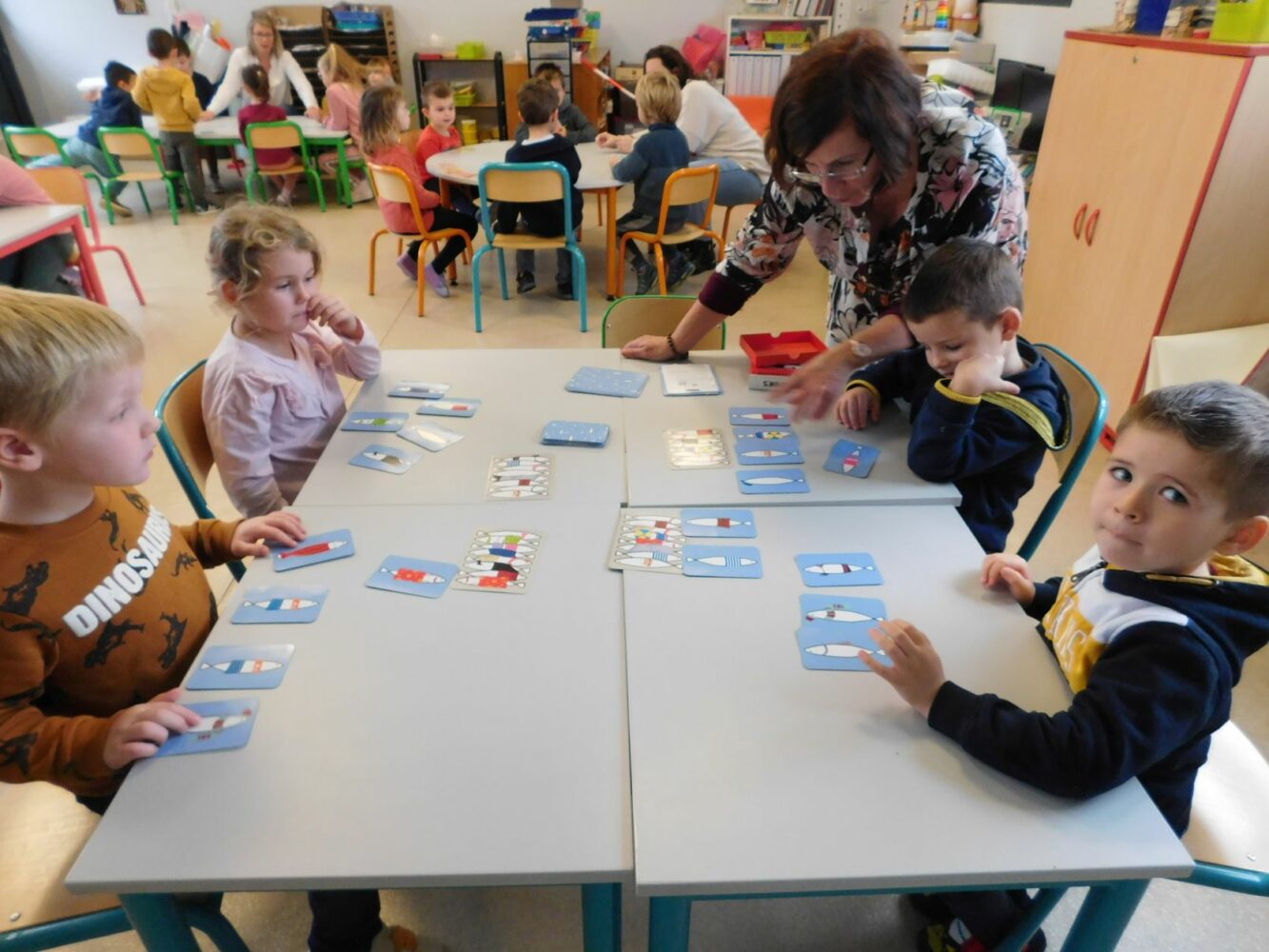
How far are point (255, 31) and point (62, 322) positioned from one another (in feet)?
20.9

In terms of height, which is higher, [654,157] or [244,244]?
[244,244]

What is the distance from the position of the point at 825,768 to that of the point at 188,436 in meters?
1.31

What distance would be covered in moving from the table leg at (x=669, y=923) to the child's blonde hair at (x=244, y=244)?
4.23 ft

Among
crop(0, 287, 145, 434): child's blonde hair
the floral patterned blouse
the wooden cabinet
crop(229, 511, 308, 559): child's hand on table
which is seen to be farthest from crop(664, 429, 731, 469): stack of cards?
the wooden cabinet

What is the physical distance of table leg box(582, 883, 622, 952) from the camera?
854 millimetres

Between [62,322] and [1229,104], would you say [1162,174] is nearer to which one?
[1229,104]

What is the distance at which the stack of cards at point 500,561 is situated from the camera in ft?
3.68

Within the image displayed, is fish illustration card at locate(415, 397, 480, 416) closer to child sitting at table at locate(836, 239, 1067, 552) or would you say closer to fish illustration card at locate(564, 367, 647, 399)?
fish illustration card at locate(564, 367, 647, 399)

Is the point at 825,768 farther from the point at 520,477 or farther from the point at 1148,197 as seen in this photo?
the point at 1148,197

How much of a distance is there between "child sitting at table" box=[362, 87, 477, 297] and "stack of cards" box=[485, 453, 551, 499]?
2.88 metres

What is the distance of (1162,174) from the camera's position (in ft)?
8.44

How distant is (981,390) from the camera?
4.22ft

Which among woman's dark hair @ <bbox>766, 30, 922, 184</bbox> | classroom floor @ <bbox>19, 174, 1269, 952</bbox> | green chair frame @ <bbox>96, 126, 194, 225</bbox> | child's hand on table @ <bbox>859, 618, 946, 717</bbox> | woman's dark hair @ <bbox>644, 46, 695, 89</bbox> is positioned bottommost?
classroom floor @ <bbox>19, 174, 1269, 952</bbox>

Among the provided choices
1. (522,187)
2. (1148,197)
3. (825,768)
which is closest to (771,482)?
(825,768)
